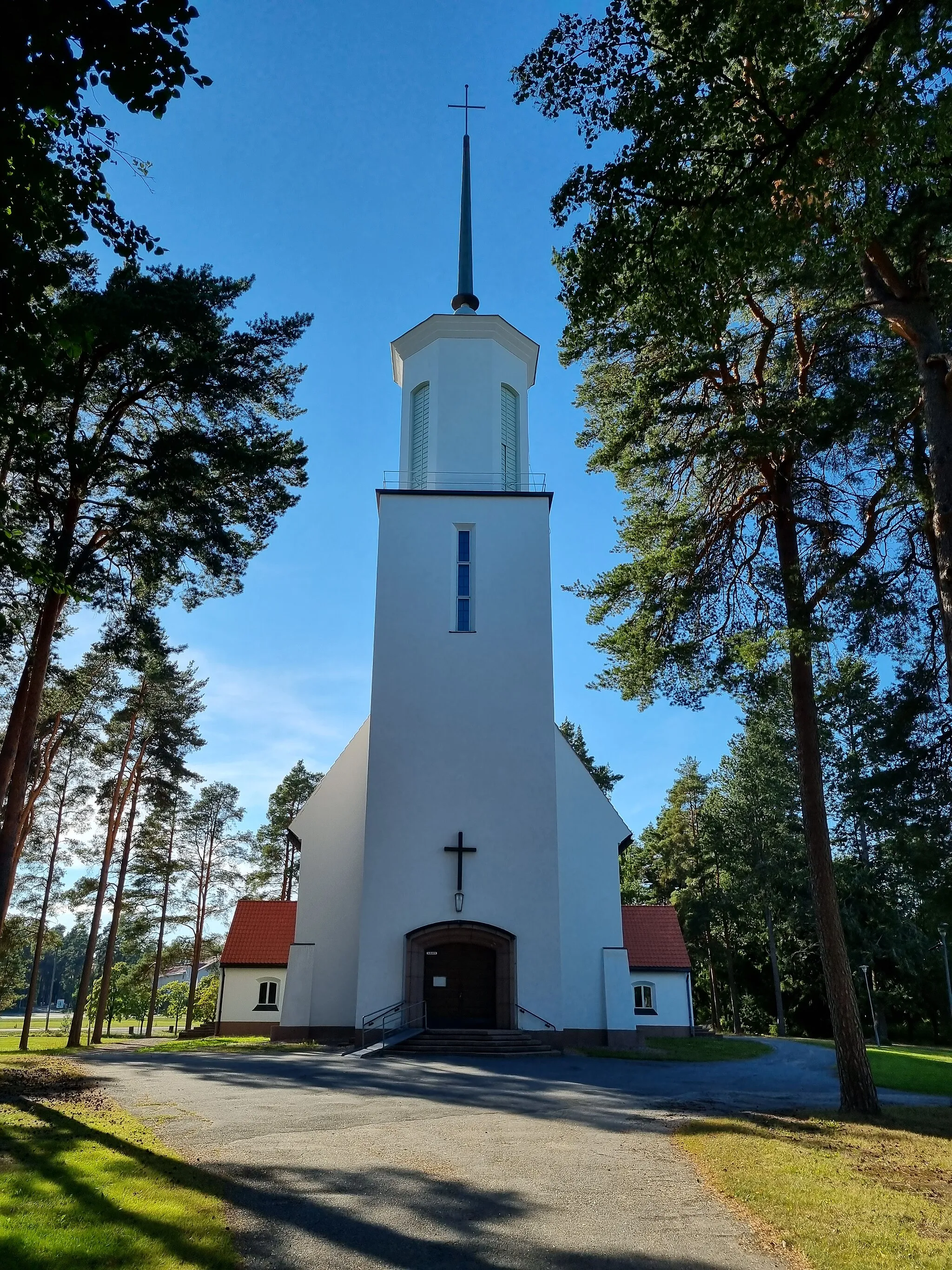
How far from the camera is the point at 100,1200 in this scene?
5.79m

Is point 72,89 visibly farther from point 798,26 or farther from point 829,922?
point 829,922

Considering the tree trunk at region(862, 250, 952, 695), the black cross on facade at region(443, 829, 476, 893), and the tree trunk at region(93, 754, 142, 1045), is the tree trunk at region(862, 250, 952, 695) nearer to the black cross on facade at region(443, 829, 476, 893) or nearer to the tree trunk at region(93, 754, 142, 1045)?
the black cross on facade at region(443, 829, 476, 893)

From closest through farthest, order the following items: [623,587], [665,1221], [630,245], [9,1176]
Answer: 1. [665,1221]
2. [9,1176]
3. [630,245]
4. [623,587]

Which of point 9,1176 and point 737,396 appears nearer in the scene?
point 9,1176

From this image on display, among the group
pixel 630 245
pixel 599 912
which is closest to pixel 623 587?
pixel 630 245

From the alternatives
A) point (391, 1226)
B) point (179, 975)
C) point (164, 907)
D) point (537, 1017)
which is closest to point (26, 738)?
point (391, 1226)

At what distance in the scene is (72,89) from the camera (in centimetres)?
512

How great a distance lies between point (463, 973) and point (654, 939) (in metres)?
13.6

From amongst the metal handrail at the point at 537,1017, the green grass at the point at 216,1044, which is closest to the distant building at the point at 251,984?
the green grass at the point at 216,1044

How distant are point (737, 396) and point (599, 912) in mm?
14634

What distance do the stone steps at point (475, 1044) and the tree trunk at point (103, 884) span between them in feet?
36.4

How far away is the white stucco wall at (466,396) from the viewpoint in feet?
76.3

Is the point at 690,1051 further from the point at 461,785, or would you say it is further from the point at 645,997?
the point at 461,785

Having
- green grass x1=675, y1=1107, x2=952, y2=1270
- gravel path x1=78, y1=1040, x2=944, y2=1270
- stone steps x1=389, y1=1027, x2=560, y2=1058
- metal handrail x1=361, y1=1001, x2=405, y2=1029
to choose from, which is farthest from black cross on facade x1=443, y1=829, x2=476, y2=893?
green grass x1=675, y1=1107, x2=952, y2=1270
